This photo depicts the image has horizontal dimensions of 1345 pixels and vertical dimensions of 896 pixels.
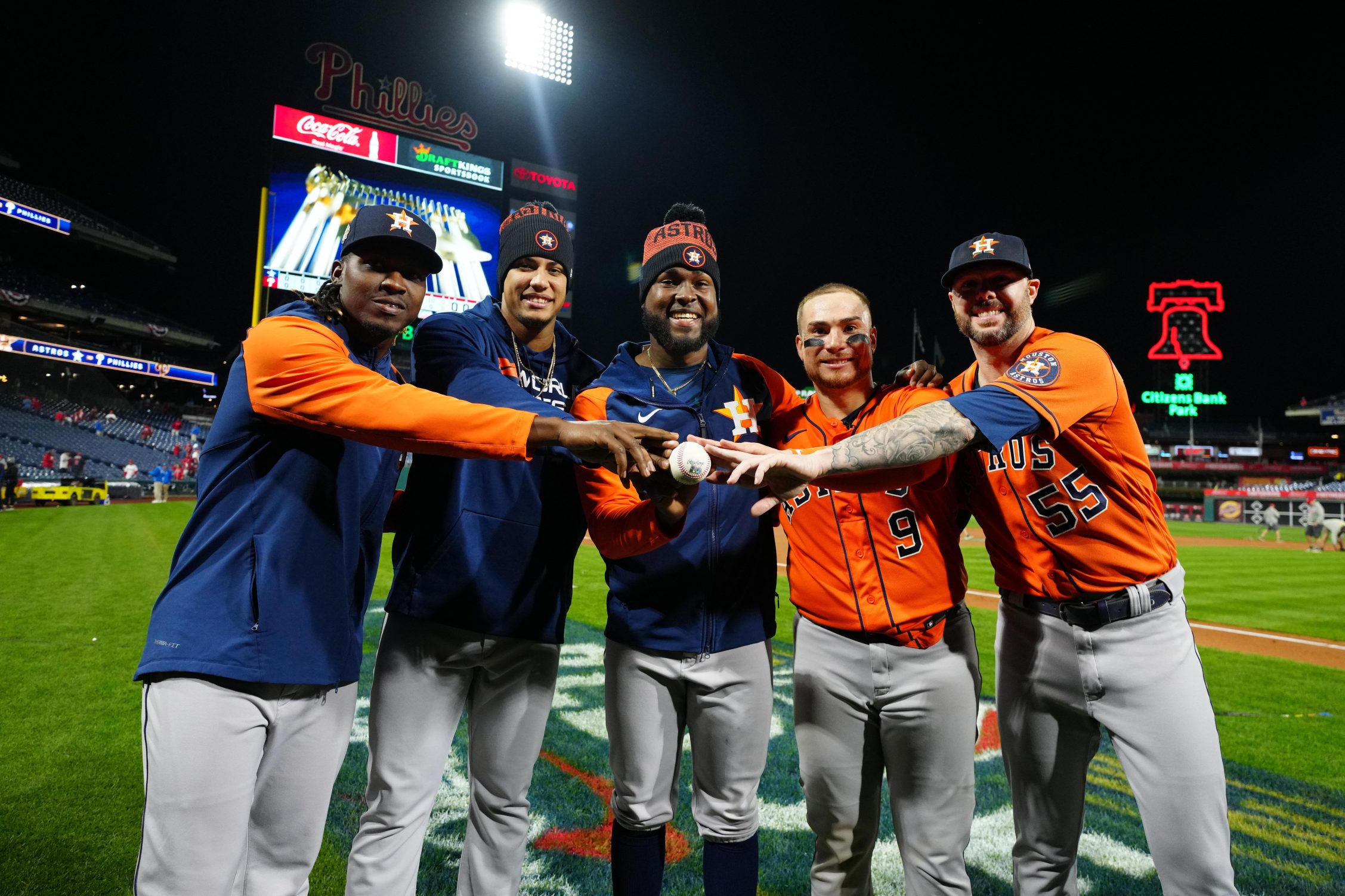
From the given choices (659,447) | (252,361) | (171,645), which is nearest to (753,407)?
(659,447)

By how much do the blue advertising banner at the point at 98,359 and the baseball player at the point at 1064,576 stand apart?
44792 millimetres

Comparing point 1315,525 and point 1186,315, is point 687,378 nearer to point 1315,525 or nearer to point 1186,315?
point 1315,525

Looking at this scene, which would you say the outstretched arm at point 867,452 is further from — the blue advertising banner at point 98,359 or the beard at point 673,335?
the blue advertising banner at point 98,359

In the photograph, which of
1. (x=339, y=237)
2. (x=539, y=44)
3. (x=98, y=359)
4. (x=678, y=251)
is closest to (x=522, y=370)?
(x=678, y=251)

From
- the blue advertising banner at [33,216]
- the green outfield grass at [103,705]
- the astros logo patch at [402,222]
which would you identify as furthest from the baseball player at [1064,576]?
the blue advertising banner at [33,216]

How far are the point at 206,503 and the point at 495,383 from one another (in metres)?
0.89

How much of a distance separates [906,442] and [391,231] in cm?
182

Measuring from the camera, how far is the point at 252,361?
1.96 m

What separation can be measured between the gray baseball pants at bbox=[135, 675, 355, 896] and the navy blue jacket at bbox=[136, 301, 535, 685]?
96mm

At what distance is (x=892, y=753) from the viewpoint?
99.1 inches

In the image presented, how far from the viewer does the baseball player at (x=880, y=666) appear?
2447 millimetres

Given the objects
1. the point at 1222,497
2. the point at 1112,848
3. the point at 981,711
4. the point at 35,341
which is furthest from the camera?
the point at 1222,497

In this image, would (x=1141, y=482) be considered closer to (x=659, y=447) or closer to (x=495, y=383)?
(x=659, y=447)

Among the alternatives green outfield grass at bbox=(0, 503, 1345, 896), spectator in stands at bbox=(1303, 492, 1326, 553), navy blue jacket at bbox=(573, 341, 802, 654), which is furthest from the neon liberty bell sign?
navy blue jacket at bbox=(573, 341, 802, 654)
